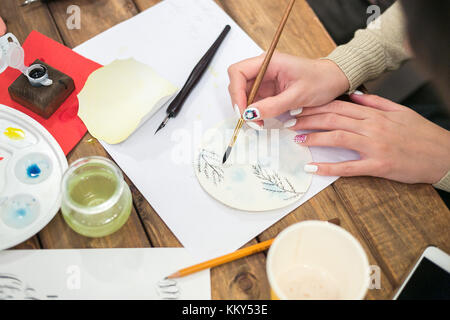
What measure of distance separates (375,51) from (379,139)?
0.71 feet

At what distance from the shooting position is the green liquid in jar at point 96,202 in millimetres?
567

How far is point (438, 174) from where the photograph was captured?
2.23 ft

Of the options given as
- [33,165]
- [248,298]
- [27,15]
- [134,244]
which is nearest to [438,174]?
[248,298]

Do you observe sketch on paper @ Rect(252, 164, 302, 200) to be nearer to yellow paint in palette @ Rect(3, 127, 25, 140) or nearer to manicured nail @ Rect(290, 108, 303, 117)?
manicured nail @ Rect(290, 108, 303, 117)

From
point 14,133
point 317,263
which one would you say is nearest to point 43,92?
point 14,133

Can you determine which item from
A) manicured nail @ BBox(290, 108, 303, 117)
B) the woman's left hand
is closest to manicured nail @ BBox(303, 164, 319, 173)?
the woman's left hand

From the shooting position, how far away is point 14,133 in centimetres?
65

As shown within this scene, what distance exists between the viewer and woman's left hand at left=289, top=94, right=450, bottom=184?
67cm

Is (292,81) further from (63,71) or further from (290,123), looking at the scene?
(63,71)

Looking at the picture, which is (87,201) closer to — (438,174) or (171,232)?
(171,232)

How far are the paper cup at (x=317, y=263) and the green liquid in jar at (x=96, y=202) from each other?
0.25 metres

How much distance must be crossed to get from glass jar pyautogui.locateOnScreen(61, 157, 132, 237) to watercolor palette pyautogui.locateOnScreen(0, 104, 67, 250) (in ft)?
0.15

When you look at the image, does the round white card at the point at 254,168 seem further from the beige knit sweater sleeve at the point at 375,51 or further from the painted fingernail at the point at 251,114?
the beige knit sweater sleeve at the point at 375,51
